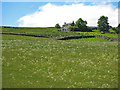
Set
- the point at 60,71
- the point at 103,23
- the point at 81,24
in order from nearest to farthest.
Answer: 1. the point at 60,71
2. the point at 103,23
3. the point at 81,24

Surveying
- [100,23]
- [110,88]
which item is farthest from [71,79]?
[100,23]

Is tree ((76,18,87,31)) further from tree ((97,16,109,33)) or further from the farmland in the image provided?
the farmland

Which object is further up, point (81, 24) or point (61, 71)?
point (81, 24)

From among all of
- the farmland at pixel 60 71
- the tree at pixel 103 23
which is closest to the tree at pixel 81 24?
the tree at pixel 103 23

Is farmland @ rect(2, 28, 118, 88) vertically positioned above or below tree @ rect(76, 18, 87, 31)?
below

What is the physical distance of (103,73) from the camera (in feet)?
77.6

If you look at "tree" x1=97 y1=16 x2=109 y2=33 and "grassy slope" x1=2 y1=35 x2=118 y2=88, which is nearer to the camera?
"grassy slope" x1=2 y1=35 x2=118 y2=88

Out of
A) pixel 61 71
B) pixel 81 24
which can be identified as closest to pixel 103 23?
pixel 81 24

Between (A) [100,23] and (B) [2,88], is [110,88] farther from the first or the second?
(A) [100,23]

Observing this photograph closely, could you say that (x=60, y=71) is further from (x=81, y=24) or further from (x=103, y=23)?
(x=81, y=24)

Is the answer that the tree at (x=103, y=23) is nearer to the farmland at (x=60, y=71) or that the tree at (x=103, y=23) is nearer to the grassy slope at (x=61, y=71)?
the farmland at (x=60, y=71)

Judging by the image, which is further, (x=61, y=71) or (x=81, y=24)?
(x=81, y=24)

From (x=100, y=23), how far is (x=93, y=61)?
437ft

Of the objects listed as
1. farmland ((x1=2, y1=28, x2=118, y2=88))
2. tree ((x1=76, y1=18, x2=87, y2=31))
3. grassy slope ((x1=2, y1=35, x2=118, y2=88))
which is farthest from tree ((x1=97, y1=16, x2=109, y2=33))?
grassy slope ((x1=2, y1=35, x2=118, y2=88))
